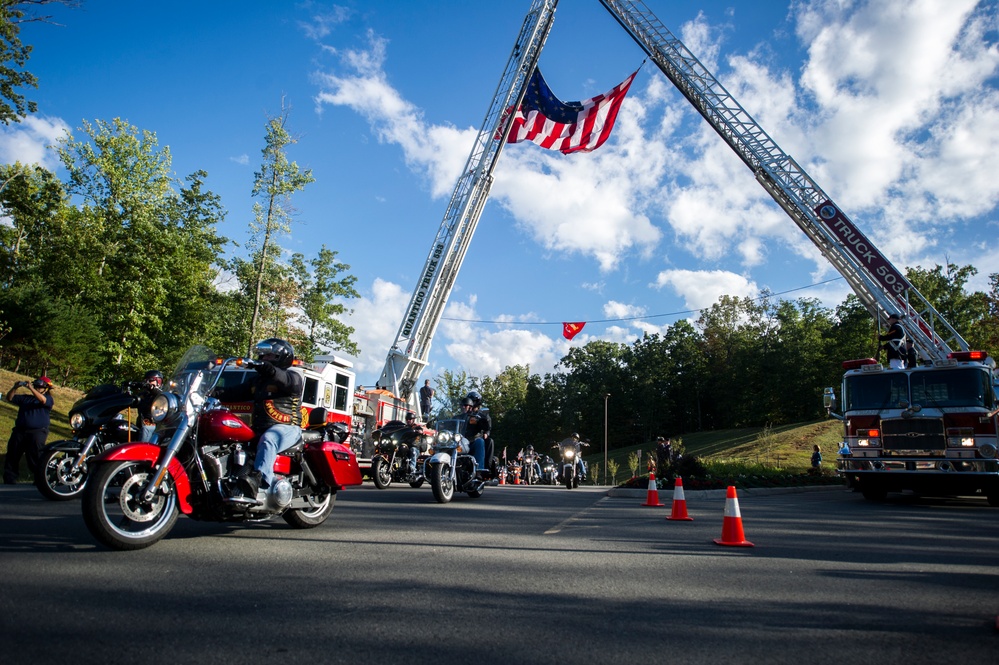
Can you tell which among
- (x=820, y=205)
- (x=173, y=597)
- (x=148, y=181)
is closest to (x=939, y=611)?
(x=173, y=597)

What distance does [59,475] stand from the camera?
9.16 m

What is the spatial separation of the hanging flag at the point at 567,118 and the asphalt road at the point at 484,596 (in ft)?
70.5

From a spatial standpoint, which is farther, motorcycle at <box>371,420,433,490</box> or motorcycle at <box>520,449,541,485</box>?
motorcycle at <box>520,449,541,485</box>

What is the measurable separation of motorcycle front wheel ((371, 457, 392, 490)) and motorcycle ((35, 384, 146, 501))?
20.0ft

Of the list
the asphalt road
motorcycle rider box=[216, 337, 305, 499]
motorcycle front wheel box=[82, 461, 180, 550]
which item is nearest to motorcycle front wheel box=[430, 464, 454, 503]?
the asphalt road

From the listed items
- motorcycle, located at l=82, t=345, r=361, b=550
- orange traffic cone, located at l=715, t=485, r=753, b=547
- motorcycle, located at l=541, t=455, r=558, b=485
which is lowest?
motorcycle, located at l=541, t=455, r=558, b=485

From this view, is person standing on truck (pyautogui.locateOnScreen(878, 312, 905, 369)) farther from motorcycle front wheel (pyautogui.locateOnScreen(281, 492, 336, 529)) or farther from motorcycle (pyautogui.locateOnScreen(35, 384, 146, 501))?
motorcycle (pyautogui.locateOnScreen(35, 384, 146, 501))

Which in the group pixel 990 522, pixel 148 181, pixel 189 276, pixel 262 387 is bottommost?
pixel 990 522

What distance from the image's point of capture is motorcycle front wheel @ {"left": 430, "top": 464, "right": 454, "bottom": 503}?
1067 centimetres

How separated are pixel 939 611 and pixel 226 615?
165 inches

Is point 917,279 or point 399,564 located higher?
point 917,279

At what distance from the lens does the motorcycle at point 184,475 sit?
5004mm

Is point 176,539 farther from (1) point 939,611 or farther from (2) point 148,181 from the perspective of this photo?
(2) point 148,181

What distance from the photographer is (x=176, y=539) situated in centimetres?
600
